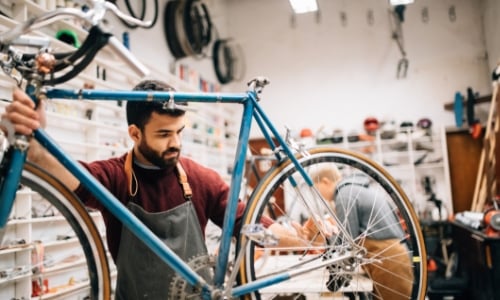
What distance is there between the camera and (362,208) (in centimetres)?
197

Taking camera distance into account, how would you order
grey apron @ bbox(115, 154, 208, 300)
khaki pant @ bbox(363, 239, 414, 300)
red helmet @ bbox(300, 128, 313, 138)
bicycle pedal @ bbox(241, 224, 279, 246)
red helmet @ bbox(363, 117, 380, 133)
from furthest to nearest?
red helmet @ bbox(300, 128, 313, 138)
red helmet @ bbox(363, 117, 380, 133)
khaki pant @ bbox(363, 239, 414, 300)
grey apron @ bbox(115, 154, 208, 300)
bicycle pedal @ bbox(241, 224, 279, 246)

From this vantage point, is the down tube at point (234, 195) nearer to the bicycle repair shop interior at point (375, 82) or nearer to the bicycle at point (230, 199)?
the bicycle at point (230, 199)

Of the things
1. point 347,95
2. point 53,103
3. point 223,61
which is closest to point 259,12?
point 223,61

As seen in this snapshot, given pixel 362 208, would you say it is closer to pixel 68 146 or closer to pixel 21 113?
pixel 21 113

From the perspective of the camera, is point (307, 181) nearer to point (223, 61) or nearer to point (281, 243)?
point (281, 243)

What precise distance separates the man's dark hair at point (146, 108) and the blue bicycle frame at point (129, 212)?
17 centimetres

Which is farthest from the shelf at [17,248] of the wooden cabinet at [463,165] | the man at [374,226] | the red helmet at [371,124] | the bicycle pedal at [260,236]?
the wooden cabinet at [463,165]

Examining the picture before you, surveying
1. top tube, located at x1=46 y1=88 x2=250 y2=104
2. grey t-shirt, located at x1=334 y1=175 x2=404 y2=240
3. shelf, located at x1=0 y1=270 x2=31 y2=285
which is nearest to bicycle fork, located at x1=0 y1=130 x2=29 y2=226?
top tube, located at x1=46 y1=88 x2=250 y2=104

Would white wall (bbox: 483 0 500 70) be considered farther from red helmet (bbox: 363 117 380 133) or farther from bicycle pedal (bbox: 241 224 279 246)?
bicycle pedal (bbox: 241 224 279 246)

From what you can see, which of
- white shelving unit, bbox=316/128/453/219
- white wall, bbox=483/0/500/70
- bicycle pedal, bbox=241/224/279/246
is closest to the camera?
bicycle pedal, bbox=241/224/279/246

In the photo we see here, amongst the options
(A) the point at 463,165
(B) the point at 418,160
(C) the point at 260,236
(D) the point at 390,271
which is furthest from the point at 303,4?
(C) the point at 260,236

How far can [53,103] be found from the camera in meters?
2.44

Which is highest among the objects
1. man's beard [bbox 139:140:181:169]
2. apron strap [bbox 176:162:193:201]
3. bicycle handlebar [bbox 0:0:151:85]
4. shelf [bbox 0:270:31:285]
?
bicycle handlebar [bbox 0:0:151:85]

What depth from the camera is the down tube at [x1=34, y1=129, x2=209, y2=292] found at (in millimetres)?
985
